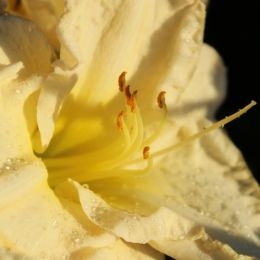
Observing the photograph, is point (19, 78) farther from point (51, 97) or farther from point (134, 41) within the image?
point (134, 41)

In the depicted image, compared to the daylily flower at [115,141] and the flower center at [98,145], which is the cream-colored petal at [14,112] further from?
the flower center at [98,145]

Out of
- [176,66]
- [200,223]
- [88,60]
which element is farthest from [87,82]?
[200,223]

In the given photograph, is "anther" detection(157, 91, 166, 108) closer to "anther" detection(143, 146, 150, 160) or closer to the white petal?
"anther" detection(143, 146, 150, 160)

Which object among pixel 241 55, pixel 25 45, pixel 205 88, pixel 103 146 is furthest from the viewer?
pixel 241 55

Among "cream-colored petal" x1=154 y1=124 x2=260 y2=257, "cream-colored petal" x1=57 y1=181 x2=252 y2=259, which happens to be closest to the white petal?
"cream-colored petal" x1=57 y1=181 x2=252 y2=259

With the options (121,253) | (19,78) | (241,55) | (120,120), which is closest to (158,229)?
(121,253)

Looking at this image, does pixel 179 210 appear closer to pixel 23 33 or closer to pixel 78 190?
pixel 78 190
